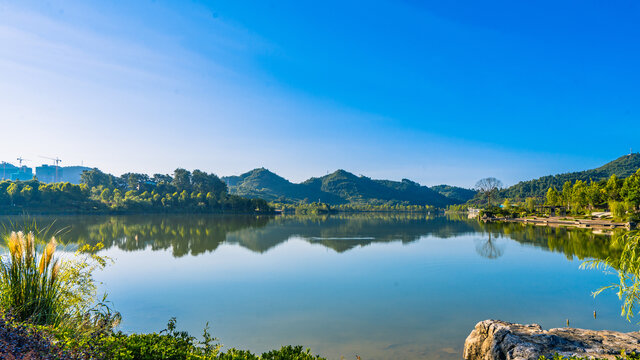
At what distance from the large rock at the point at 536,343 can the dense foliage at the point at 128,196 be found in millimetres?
75958

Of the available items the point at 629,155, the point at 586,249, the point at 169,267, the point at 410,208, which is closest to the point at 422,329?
the point at 169,267

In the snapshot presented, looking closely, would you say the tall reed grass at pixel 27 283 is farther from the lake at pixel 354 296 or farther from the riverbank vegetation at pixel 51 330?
the lake at pixel 354 296

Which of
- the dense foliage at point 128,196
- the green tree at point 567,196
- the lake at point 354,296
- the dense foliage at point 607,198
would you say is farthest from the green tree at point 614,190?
the dense foliage at point 128,196

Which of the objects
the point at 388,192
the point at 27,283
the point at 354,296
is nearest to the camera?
the point at 27,283

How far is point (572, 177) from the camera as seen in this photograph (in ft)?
460

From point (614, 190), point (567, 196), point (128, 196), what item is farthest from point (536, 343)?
point (128, 196)

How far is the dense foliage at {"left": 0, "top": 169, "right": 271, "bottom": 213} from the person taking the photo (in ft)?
212

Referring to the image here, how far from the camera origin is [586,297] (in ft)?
37.0

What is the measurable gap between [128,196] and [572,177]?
525 feet

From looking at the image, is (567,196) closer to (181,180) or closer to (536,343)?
(536,343)

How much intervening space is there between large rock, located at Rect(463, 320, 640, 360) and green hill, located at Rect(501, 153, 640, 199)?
447 ft

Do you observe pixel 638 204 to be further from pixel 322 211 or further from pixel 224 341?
pixel 322 211

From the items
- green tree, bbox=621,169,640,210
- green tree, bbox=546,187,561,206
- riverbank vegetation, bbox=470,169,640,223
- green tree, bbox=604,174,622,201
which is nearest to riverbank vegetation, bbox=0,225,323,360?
riverbank vegetation, bbox=470,169,640,223

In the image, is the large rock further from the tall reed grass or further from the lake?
the tall reed grass
